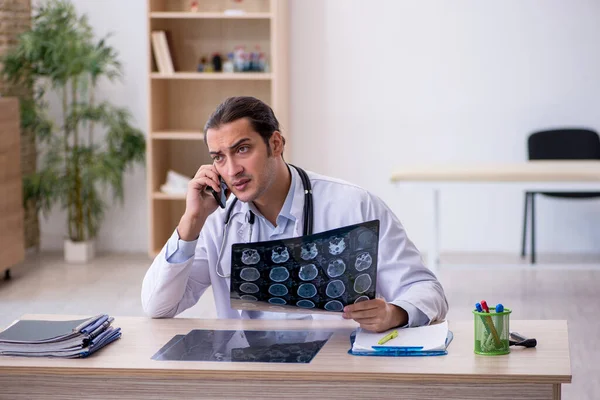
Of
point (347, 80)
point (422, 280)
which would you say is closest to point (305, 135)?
point (347, 80)

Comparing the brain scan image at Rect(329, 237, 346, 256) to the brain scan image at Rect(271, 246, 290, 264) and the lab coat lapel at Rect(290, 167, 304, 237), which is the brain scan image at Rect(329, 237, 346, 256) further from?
the lab coat lapel at Rect(290, 167, 304, 237)

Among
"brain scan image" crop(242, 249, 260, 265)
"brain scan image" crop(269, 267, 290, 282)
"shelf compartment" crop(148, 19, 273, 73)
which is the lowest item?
"brain scan image" crop(269, 267, 290, 282)

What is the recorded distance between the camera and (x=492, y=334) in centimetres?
199

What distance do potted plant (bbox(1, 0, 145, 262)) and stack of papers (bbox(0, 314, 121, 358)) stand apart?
4146 mm

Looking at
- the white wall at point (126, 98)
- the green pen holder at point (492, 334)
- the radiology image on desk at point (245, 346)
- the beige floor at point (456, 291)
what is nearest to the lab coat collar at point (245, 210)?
the radiology image on desk at point (245, 346)

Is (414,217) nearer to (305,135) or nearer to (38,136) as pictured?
(305,135)

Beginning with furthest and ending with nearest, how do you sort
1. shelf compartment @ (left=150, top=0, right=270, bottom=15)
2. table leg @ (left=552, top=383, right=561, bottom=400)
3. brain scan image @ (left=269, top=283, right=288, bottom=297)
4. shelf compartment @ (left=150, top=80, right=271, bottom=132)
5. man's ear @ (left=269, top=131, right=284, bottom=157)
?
shelf compartment @ (left=150, top=80, right=271, bottom=132), shelf compartment @ (left=150, top=0, right=270, bottom=15), man's ear @ (left=269, top=131, right=284, bottom=157), brain scan image @ (left=269, top=283, right=288, bottom=297), table leg @ (left=552, top=383, right=561, bottom=400)

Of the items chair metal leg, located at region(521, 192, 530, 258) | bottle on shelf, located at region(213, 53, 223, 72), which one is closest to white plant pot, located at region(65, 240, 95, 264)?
bottle on shelf, located at region(213, 53, 223, 72)

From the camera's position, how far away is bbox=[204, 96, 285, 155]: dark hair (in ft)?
7.73

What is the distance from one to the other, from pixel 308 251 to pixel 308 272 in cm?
5

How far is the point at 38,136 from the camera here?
669 centimetres

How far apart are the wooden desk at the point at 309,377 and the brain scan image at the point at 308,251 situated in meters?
0.21

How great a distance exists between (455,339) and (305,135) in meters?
4.67

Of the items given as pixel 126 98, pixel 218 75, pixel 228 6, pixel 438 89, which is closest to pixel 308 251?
pixel 218 75
